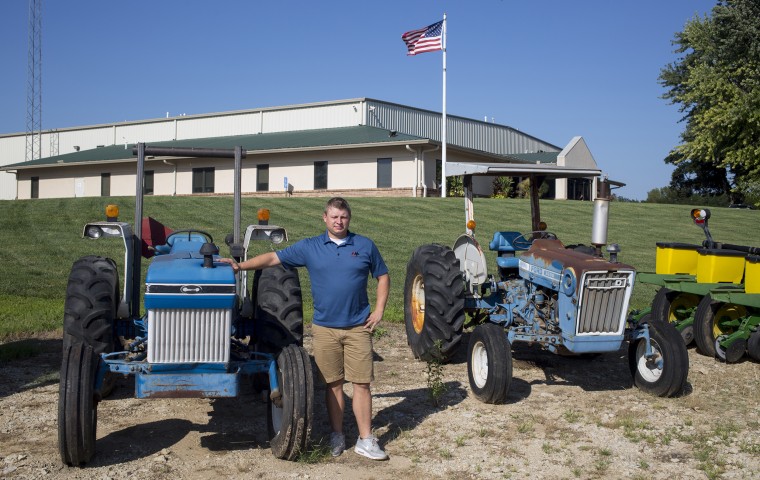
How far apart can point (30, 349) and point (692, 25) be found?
21.4 meters

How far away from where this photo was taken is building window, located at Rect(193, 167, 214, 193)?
1401 inches

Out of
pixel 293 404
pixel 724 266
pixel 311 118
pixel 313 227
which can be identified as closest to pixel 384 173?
pixel 311 118

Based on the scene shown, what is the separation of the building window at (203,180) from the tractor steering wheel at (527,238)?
1116 inches

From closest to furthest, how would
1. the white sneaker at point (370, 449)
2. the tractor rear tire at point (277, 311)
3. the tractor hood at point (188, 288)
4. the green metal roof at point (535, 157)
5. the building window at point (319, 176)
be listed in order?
the tractor hood at point (188, 288)
the white sneaker at point (370, 449)
the tractor rear tire at point (277, 311)
the building window at point (319, 176)
the green metal roof at point (535, 157)

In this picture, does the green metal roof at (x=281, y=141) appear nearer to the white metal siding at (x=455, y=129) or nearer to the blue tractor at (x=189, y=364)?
the white metal siding at (x=455, y=129)

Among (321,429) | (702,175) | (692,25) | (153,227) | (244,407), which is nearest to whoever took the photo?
(321,429)

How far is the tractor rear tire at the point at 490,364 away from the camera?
652cm

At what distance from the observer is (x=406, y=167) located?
31438mm

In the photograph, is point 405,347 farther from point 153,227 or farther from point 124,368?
point 124,368

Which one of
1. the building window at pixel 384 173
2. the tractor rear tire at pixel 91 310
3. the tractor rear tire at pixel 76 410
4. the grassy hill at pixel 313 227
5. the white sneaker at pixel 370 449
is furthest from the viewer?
the building window at pixel 384 173

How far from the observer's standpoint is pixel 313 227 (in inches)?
844

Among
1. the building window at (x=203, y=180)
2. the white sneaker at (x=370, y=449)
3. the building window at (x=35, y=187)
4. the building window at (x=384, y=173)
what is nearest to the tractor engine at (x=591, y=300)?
the white sneaker at (x=370, y=449)

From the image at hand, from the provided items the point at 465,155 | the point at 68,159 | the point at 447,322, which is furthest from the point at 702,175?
the point at 447,322

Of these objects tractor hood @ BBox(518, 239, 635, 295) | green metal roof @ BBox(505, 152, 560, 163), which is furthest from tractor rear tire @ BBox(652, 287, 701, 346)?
green metal roof @ BBox(505, 152, 560, 163)
